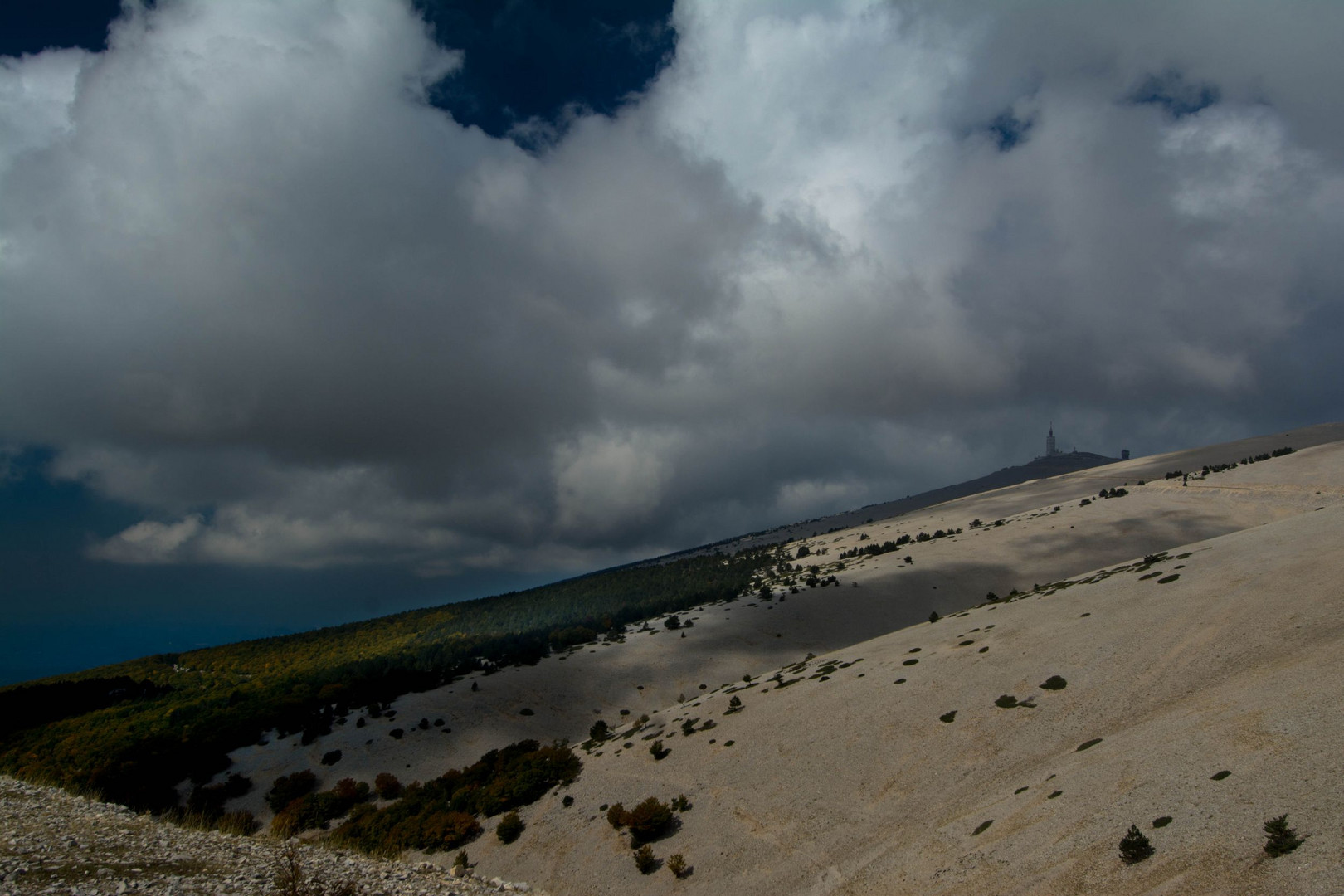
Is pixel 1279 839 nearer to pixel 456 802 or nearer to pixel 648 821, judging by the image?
pixel 648 821

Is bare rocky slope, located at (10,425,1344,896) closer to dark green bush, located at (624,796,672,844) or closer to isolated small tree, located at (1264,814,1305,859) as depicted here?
isolated small tree, located at (1264,814,1305,859)

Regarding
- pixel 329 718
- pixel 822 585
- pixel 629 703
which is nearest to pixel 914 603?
pixel 822 585

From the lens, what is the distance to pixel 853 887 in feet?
68.8

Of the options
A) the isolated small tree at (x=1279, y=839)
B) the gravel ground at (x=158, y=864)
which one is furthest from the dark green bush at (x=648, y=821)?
the isolated small tree at (x=1279, y=839)

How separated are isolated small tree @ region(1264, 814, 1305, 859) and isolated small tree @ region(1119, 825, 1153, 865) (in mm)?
2322

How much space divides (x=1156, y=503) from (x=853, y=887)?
9541cm

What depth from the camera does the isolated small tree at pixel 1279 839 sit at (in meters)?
13.6

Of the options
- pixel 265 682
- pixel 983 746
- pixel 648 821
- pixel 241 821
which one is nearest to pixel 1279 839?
pixel 983 746

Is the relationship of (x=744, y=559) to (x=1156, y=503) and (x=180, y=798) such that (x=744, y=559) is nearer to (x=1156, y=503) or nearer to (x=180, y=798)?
(x=1156, y=503)

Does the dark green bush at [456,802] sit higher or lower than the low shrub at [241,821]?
lower

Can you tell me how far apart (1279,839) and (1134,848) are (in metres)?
2.83

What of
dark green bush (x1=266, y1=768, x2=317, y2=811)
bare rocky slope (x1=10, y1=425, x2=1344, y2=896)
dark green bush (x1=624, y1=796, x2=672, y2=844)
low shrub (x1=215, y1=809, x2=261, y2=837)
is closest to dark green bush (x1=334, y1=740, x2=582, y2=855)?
bare rocky slope (x1=10, y1=425, x2=1344, y2=896)

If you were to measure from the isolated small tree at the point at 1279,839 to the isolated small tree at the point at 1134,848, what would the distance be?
232 centimetres

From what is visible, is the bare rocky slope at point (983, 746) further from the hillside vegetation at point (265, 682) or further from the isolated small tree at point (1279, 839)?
the hillside vegetation at point (265, 682)
